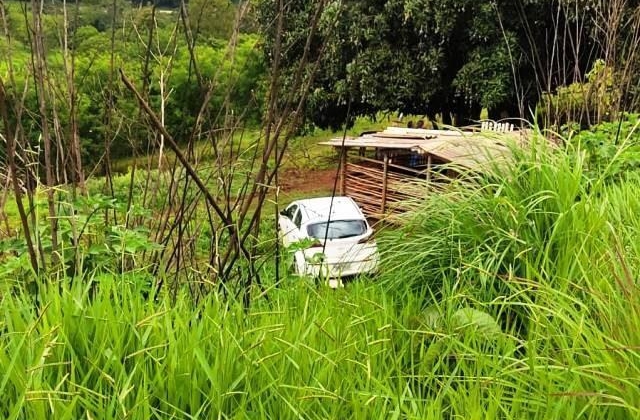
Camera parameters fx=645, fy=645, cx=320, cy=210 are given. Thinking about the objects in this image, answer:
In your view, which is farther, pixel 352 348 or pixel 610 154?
pixel 610 154

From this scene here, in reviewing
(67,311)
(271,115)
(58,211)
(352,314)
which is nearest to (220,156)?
(271,115)

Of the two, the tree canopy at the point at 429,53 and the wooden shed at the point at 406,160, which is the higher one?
the tree canopy at the point at 429,53

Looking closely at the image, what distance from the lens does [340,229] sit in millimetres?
8359

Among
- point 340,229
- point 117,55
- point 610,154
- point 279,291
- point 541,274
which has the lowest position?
point 340,229

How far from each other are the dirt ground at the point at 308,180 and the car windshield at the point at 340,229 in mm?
6097

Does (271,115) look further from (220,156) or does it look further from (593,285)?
(593,285)

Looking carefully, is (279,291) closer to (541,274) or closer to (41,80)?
(541,274)

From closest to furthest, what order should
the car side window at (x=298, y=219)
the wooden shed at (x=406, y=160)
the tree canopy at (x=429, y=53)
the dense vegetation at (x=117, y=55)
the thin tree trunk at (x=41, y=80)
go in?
the thin tree trunk at (x=41, y=80) → the dense vegetation at (x=117, y=55) → the wooden shed at (x=406, y=160) → the car side window at (x=298, y=219) → the tree canopy at (x=429, y=53)

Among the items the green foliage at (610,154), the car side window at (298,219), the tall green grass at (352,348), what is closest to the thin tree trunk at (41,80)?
the tall green grass at (352,348)

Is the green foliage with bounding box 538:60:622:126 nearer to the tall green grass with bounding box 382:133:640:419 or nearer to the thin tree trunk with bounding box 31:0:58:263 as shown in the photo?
the tall green grass with bounding box 382:133:640:419

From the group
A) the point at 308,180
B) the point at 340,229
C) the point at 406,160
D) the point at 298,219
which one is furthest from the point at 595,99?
the point at 308,180

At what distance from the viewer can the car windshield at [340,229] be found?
26.8 feet

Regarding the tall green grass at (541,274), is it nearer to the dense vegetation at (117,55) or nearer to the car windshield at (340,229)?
the dense vegetation at (117,55)

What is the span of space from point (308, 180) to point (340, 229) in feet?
24.3
